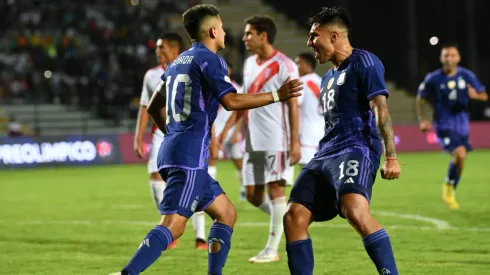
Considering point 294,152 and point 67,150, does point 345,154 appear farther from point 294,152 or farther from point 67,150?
point 67,150

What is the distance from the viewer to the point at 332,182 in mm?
6773

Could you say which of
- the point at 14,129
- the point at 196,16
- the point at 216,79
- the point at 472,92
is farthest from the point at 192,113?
the point at 14,129

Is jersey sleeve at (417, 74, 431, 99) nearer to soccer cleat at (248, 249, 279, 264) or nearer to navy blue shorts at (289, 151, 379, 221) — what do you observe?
soccer cleat at (248, 249, 279, 264)

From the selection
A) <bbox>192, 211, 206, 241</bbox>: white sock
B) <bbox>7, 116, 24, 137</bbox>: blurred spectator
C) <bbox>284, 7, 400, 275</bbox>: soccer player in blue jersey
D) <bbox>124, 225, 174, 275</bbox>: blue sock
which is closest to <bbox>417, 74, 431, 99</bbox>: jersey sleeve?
<bbox>192, 211, 206, 241</bbox>: white sock

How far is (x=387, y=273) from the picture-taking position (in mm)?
6520

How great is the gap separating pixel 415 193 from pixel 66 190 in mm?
6826

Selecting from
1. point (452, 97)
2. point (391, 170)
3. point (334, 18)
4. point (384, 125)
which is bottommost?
point (452, 97)

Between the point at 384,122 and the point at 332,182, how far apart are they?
1.84 feet

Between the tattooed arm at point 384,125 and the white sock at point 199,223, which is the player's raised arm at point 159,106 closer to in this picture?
the tattooed arm at point 384,125

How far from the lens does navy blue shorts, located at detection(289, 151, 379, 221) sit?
668 cm

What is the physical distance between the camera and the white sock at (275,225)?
9.46 metres

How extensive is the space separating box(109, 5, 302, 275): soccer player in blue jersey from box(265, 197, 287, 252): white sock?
2.45 metres

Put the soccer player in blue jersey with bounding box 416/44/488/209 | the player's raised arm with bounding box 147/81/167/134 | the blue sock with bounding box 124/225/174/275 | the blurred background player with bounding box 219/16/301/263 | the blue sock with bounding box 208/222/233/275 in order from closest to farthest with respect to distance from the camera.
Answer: the blue sock with bounding box 124/225/174/275 < the blue sock with bounding box 208/222/233/275 < the player's raised arm with bounding box 147/81/167/134 < the blurred background player with bounding box 219/16/301/263 < the soccer player in blue jersey with bounding box 416/44/488/209

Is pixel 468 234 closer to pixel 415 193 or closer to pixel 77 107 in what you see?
pixel 415 193
